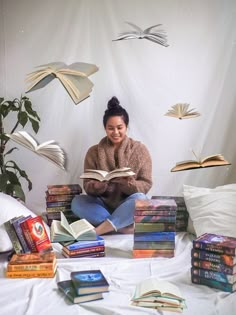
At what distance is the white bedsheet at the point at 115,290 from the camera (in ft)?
4.10

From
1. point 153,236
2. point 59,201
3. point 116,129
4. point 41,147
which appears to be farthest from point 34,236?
point 116,129

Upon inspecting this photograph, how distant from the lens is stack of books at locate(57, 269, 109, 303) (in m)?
1.30

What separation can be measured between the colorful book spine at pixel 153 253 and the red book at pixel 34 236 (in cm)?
41

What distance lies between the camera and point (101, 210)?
7.07 ft

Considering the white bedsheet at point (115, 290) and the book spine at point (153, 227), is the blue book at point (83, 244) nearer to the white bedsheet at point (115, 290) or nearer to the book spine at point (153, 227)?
the white bedsheet at point (115, 290)

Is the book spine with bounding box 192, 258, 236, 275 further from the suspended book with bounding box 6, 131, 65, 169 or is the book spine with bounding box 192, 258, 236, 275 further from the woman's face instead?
the woman's face

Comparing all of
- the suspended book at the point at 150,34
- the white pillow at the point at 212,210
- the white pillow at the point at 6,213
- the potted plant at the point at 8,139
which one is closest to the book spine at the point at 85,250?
the white pillow at the point at 6,213

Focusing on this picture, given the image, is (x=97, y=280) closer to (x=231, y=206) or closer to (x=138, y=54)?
(x=231, y=206)

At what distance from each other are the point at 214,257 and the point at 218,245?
49 mm

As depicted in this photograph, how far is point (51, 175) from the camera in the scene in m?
2.59

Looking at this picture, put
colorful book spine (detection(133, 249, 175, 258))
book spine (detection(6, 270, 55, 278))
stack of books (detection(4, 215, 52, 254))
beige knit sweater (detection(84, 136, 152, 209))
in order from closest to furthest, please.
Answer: book spine (detection(6, 270, 55, 278))
stack of books (detection(4, 215, 52, 254))
colorful book spine (detection(133, 249, 175, 258))
beige knit sweater (detection(84, 136, 152, 209))

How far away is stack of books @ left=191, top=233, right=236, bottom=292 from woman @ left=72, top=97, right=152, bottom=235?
0.63 m

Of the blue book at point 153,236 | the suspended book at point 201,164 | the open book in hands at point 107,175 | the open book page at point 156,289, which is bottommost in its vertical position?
the open book page at point 156,289

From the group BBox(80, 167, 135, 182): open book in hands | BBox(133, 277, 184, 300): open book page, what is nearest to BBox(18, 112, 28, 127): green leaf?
BBox(80, 167, 135, 182): open book in hands
